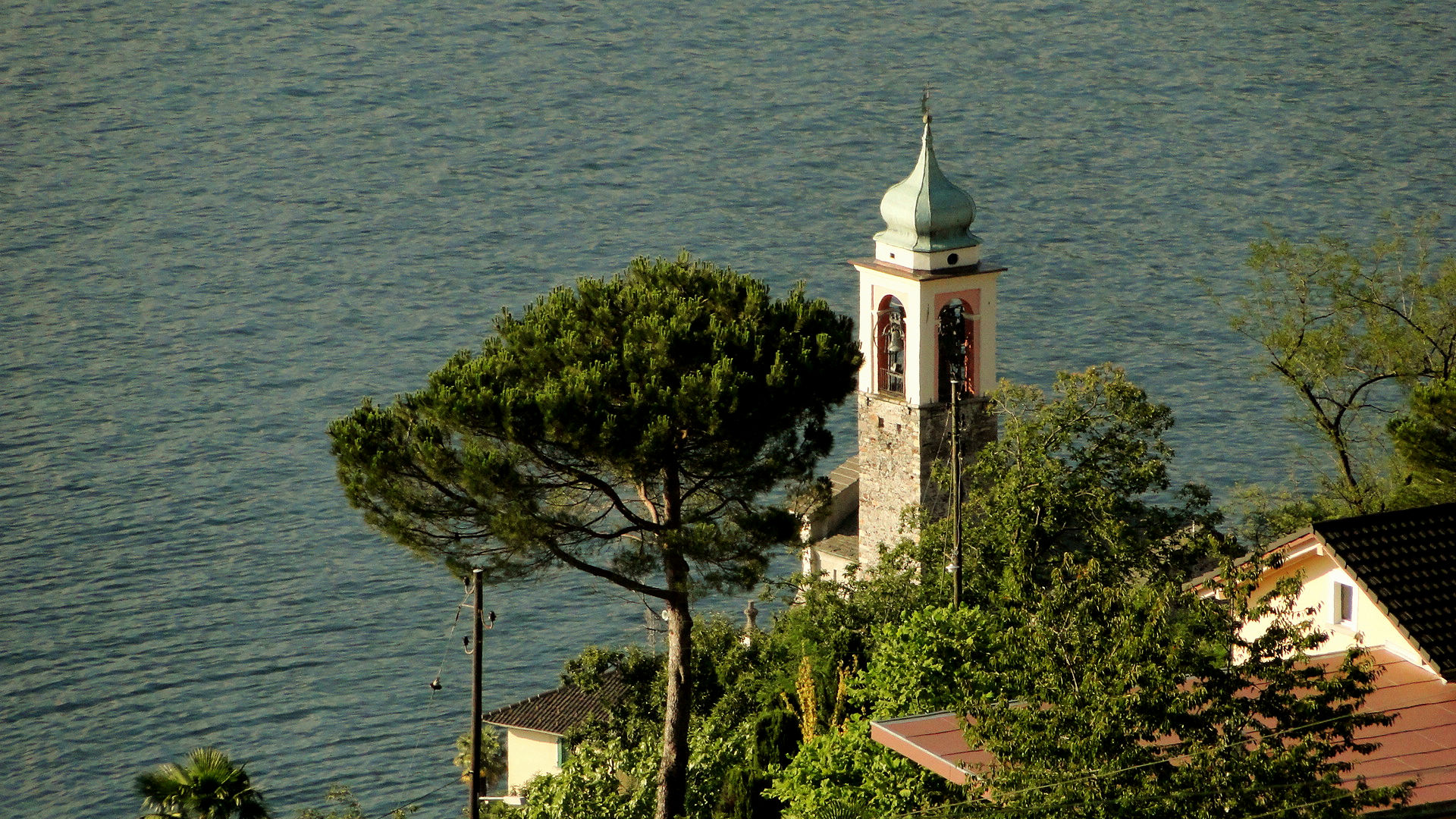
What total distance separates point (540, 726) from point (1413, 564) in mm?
25195

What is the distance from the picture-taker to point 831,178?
10425 centimetres

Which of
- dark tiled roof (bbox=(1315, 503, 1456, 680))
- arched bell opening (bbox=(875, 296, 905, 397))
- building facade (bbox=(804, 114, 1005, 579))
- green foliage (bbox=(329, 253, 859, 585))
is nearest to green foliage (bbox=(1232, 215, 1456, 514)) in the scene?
building facade (bbox=(804, 114, 1005, 579))

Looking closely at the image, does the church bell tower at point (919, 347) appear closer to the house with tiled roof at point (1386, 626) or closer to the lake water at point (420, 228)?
Answer: the house with tiled roof at point (1386, 626)

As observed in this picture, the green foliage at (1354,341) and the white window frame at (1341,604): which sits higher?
the white window frame at (1341,604)

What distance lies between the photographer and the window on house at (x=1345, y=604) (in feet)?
80.8

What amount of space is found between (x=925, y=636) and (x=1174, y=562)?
320 inches

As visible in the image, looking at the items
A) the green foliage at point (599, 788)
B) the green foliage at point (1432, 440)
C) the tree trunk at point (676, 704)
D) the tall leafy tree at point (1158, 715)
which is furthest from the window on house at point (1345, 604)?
the green foliage at point (599, 788)

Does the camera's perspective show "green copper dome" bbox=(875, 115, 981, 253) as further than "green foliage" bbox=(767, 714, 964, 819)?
Yes

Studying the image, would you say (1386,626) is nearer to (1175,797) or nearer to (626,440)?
(1175,797)

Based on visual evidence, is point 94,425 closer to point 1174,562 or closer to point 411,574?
point 411,574

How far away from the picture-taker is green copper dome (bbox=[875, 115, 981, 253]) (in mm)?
39250

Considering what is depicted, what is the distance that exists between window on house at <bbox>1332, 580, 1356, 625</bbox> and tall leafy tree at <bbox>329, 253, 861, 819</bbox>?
841cm

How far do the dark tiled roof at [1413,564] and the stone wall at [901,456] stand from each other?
14241mm

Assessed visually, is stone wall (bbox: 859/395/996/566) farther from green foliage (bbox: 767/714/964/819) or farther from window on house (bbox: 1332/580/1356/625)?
window on house (bbox: 1332/580/1356/625)
